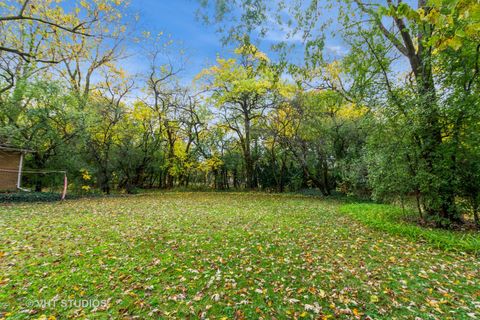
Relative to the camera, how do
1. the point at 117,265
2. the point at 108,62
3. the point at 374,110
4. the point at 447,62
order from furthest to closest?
the point at 108,62 → the point at 374,110 → the point at 447,62 → the point at 117,265

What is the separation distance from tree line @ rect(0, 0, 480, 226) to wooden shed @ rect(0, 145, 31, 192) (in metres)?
0.53

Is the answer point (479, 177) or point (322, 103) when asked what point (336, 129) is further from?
point (479, 177)

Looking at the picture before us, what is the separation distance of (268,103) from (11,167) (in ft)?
47.3

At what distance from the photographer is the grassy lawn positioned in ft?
8.11

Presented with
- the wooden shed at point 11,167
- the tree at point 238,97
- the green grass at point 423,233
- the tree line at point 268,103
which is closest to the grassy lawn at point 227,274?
the green grass at point 423,233

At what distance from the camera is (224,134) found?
1970 centimetres

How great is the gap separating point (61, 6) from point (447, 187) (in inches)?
604

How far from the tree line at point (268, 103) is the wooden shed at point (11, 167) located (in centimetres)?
53

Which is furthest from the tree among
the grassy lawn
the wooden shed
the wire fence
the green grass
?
the grassy lawn

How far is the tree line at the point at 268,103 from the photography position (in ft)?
16.5

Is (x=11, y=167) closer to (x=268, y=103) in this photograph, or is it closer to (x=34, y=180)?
(x=34, y=180)

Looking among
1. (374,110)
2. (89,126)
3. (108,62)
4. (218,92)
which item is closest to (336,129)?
(374,110)

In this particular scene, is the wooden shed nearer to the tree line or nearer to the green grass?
the tree line

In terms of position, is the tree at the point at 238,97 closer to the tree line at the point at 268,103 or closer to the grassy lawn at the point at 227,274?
the tree line at the point at 268,103
